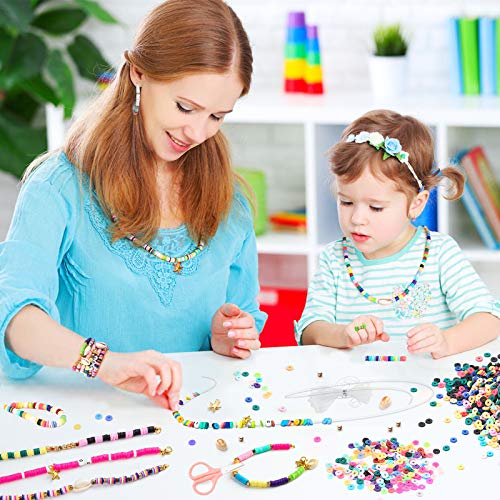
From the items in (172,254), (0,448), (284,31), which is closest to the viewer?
(0,448)

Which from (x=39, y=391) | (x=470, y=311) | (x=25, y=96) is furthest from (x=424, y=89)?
(x=39, y=391)

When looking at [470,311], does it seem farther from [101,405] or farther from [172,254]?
[101,405]

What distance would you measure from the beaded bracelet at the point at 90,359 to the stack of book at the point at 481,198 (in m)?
2.14

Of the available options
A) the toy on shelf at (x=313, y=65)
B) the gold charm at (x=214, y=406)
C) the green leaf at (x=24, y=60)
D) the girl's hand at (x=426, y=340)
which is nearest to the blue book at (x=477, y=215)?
the toy on shelf at (x=313, y=65)

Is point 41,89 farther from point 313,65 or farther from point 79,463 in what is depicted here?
point 79,463

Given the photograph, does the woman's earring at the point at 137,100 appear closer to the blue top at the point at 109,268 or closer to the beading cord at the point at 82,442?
the blue top at the point at 109,268

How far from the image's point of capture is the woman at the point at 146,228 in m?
1.65

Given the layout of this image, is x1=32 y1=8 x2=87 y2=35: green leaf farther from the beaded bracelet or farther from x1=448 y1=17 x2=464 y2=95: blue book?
the beaded bracelet

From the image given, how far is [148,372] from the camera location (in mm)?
1535

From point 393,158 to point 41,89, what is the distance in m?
2.19

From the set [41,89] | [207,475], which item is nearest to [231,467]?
[207,475]

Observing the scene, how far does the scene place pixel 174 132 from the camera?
181 cm

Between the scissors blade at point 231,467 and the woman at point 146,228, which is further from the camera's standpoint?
the woman at point 146,228

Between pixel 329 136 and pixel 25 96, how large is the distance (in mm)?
1411
